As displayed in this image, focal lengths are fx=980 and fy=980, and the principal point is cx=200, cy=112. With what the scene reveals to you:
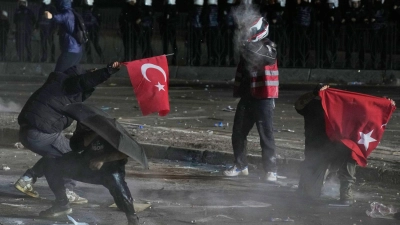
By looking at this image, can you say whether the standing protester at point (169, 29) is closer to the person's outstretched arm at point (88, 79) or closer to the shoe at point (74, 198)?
the shoe at point (74, 198)

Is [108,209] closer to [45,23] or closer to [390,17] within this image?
[390,17]

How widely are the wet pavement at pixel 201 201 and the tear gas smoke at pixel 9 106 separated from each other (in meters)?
4.38

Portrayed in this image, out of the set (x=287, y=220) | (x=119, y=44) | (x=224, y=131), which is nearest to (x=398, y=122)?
(x=224, y=131)

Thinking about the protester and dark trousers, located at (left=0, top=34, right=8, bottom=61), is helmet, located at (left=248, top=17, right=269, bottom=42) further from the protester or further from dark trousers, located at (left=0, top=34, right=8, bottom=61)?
dark trousers, located at (left=0, top=34, right=8, bottom=61)

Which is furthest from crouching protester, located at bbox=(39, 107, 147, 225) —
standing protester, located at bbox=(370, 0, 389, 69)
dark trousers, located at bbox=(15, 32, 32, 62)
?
dark trousers, located at bbox=(15, 32, 32, 62)

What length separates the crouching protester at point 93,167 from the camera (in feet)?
23.8

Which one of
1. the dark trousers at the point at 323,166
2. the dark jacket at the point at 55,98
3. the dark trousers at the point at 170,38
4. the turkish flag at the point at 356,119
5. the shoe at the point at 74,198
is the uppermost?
the dark jacket at the point at 55,98

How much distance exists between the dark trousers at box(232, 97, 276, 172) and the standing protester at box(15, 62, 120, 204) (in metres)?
2.32

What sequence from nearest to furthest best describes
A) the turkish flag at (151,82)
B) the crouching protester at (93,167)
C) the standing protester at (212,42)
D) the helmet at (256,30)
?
1. the crouching protester at (93,167)
2. the turkish flag at (151,82)
3. the helmet at (256,30)
4. the standing protester at (212,42)

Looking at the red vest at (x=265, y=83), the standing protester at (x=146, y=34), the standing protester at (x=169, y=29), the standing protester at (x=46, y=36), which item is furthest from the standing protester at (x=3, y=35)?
the red vest at (x=265, y=83)

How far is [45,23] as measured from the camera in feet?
77.7

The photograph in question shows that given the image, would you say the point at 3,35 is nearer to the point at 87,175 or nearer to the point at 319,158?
the point at 319,158

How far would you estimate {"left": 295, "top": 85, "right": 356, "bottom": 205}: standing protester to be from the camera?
28.4 ft

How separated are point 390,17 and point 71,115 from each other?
15.2 m
